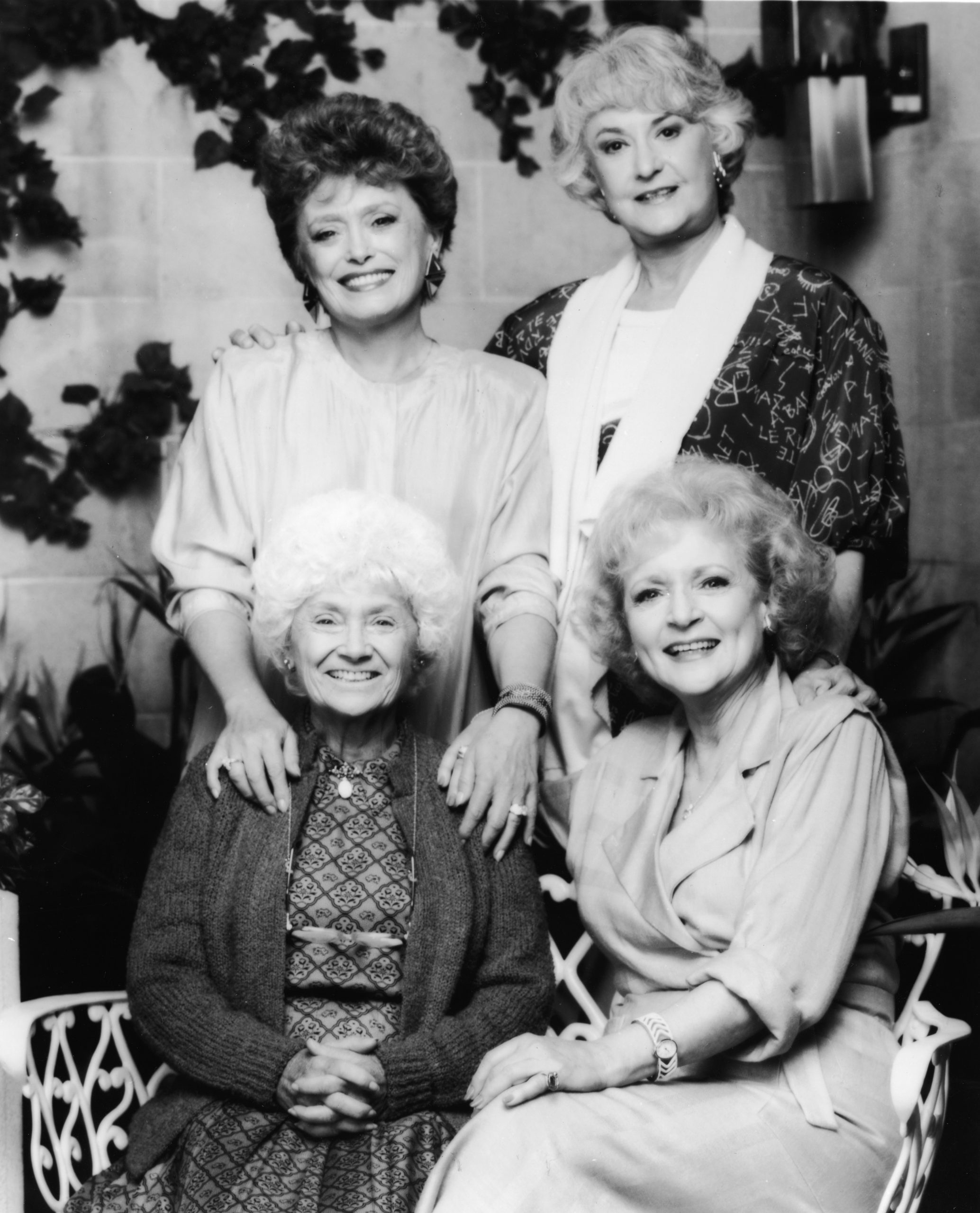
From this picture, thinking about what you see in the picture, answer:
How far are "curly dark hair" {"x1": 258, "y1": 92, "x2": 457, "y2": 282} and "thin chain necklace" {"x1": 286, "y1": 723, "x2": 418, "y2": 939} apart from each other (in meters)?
0.94

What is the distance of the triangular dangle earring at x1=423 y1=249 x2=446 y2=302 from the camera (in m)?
3.18

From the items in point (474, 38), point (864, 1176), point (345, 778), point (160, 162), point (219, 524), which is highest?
point (474, 38)

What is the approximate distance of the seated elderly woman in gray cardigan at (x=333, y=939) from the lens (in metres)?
2.59

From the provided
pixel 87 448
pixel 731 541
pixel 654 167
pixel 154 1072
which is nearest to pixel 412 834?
pixel 731 541

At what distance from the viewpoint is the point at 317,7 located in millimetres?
4586

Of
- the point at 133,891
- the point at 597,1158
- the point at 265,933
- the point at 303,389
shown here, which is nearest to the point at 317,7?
the point at 303,389

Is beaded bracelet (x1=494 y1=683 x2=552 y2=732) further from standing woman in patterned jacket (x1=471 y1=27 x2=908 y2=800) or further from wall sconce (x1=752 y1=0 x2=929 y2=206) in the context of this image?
wall sconce (x1=752 y1=0 x2=929 y2=206)

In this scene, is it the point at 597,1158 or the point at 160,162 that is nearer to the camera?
the point at 597,1158

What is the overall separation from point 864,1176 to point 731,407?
1302mm

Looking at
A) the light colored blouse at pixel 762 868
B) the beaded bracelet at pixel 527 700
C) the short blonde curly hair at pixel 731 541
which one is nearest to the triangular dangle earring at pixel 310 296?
the short blonde curly hair at pixel 731 541

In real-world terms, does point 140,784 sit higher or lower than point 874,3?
lower

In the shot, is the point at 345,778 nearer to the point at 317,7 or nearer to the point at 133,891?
the point at 133,891

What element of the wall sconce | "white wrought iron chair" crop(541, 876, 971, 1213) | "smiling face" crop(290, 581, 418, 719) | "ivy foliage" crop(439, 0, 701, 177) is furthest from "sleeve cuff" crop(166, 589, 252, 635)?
the wall sconce

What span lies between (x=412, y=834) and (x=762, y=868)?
0.55 meters
